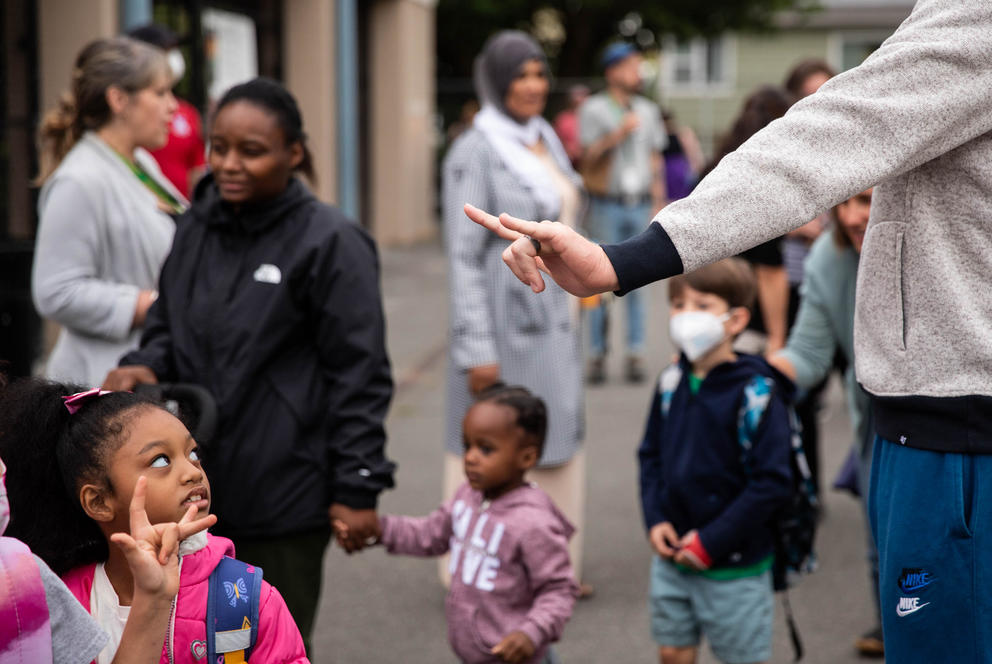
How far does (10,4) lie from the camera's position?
8.32 meters

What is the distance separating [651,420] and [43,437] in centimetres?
202

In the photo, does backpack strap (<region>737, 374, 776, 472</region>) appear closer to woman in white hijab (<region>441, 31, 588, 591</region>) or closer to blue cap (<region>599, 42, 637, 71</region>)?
woman in white hijab (<region>441, 31, 588, 591</region>)

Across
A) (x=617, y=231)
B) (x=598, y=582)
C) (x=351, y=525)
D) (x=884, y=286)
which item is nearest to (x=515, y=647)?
(x=351, y=525)

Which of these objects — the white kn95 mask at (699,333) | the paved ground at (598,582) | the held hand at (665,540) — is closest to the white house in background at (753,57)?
the paved ground at (598,582)

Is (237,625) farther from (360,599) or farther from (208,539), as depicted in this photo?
(360,599)

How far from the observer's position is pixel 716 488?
3.71m

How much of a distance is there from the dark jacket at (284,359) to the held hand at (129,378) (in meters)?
0.10

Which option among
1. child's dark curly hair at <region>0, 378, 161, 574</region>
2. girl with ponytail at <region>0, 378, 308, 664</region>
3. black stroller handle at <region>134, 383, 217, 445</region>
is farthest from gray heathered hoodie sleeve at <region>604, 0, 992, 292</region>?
black stroller handle at <region>134, 383, 217, 445</region>

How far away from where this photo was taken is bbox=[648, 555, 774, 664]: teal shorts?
3.69 metres

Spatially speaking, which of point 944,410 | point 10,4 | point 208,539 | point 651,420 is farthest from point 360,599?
point 10,4

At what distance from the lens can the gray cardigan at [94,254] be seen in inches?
153

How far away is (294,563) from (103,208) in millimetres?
1296

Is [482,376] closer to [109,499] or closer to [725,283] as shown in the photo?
[725,283]

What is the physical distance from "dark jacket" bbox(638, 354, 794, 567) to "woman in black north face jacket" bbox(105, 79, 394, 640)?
857mm
